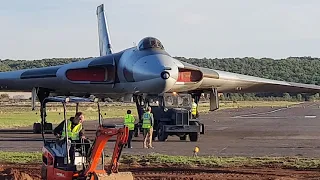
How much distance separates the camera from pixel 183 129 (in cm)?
2625

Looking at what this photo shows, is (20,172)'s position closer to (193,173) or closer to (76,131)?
(76,131)

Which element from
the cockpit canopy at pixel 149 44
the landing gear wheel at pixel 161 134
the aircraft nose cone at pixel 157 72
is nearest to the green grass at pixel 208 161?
the aircraft nose cone at pixel 157 72

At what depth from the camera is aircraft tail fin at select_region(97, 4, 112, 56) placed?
43031 millimetres

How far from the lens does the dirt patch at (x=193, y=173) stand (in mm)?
15078

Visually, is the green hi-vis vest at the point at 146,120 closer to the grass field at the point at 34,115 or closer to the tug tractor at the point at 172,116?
the grass field at the point at 34,115

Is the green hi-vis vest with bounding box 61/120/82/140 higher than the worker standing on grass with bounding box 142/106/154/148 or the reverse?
higher

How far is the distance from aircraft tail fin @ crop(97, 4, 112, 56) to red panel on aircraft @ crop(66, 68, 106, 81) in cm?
1087

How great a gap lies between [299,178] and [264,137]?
46.9 ft

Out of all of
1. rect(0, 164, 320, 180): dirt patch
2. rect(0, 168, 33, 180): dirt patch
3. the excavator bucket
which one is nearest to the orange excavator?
the excavator bucket

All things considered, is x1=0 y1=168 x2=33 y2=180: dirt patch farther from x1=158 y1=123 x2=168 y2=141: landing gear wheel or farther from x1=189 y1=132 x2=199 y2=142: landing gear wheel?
x1=189 y1=132 x2=199 y2=142: landing gear wheel

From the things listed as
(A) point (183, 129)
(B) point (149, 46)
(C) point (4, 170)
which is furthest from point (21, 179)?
(B) point (149, 46)

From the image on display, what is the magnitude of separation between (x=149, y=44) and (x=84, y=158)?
1656cm

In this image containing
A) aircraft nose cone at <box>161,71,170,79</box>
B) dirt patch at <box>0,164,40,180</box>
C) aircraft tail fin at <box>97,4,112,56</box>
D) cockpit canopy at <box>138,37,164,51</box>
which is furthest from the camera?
aircraft tail fin at <box>97,4,112,56</box>

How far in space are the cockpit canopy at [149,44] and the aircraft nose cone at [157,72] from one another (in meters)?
0.86
